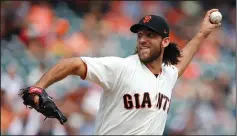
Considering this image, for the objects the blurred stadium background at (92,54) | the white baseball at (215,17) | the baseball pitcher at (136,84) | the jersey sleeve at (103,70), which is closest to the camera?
the jersey sleeve at (103,70)

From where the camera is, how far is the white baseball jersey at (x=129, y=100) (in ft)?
13.4

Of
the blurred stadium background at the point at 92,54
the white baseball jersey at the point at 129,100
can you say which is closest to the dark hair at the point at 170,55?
the white baseball jersey at the point at 129,100

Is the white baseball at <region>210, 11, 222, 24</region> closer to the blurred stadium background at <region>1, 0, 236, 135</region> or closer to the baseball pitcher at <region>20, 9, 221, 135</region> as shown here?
the baseball pitcher at <region>20, 9, 221, 135</region>

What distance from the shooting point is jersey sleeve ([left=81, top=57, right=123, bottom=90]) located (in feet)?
12.8

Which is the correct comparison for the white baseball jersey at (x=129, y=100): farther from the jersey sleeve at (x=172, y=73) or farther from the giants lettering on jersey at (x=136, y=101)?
the jersey sleeve at (x=172, y=73)

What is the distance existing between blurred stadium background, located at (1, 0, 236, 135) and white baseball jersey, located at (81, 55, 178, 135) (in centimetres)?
375

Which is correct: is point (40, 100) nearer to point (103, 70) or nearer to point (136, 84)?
point (103, 70)

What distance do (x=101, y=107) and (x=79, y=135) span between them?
12.6ft

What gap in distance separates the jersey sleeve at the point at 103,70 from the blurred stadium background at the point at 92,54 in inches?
157

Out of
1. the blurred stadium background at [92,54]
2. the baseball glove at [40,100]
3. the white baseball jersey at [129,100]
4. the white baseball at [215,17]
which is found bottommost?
the blurred stadium background at [92,54]

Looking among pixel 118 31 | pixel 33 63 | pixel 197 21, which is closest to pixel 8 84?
pixel 33 63

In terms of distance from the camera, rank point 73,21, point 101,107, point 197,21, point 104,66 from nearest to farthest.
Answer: point 104,66
point 101,107
point 73,21
point 197,21

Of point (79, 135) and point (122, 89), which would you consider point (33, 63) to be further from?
point (122, 89)

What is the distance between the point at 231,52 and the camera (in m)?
9.59
